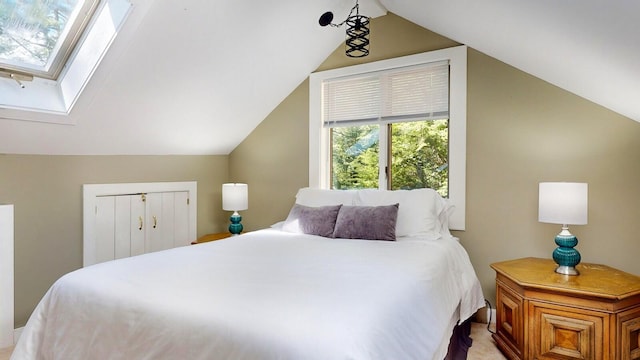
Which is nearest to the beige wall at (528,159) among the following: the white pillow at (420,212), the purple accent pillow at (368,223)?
the white pillow at (420,212)

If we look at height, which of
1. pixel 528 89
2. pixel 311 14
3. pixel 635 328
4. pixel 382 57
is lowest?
pixel 635 328

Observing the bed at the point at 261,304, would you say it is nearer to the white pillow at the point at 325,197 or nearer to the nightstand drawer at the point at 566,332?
the nightstand drawer at the point at 566,332

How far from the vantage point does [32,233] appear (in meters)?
2.62

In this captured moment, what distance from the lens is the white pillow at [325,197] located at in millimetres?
3098

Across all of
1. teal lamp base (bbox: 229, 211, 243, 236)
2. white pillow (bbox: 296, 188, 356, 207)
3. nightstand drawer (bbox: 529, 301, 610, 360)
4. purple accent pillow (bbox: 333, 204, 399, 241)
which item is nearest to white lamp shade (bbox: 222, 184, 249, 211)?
teal lamp base (bbox: 229, 211, 243, 236)

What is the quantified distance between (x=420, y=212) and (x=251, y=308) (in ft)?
5.87

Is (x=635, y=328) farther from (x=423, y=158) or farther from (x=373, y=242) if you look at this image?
(x=423, y=158)

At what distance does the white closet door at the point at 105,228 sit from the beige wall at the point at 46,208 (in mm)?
133

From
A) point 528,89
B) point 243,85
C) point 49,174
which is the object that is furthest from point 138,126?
point 528,89

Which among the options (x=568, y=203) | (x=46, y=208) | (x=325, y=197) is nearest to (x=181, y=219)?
(x=46, y=208)

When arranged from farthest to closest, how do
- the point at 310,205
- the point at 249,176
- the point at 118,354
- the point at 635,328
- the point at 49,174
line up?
the point at 249,176, the point at 310,205, the point at 49,174, the point at 635,328, the point at 118,354

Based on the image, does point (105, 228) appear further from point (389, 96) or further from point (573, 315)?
point (573, 315)

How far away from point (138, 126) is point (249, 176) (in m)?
1.39

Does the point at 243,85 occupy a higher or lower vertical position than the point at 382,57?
lower
